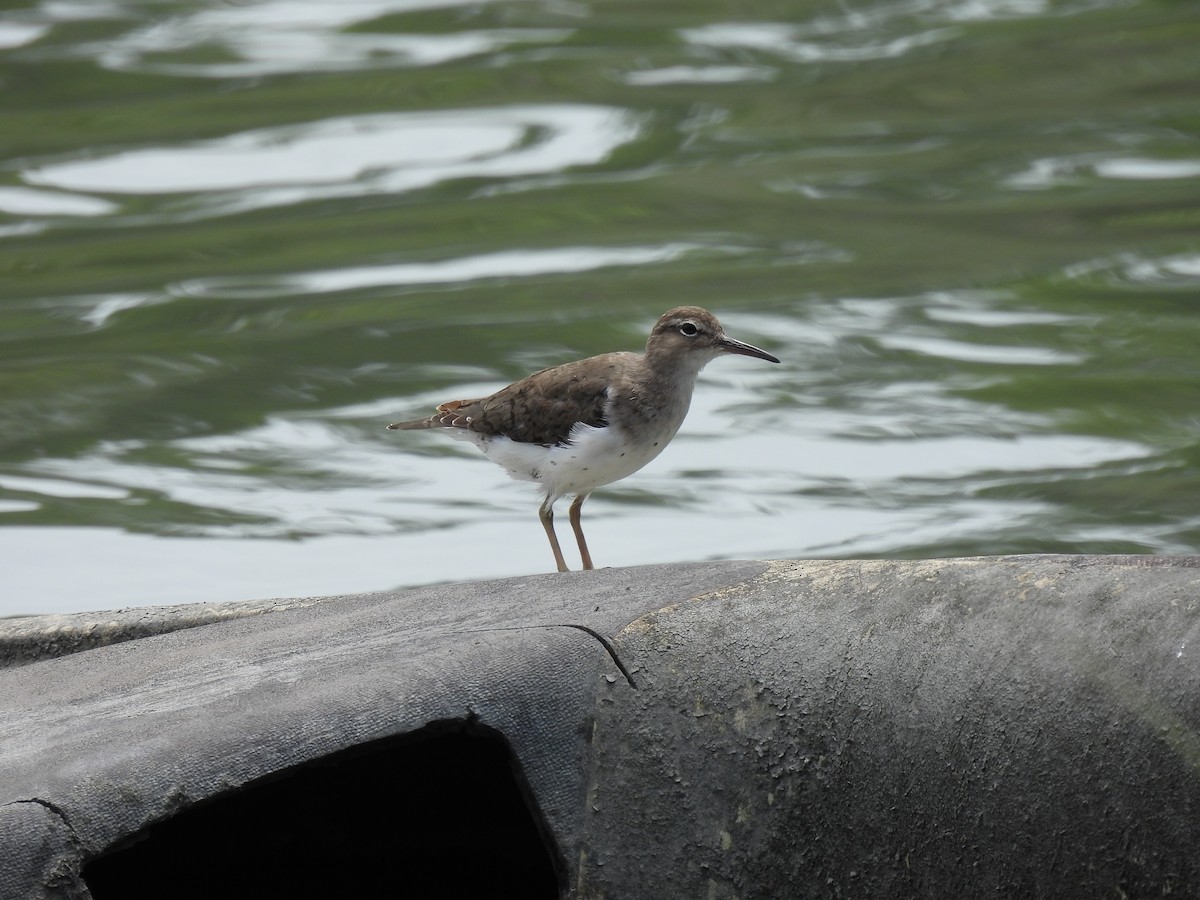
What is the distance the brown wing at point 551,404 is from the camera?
5.95m

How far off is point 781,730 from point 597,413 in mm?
2059

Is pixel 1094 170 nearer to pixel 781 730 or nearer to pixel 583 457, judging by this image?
pixel 583 457

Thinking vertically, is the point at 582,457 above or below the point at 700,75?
above

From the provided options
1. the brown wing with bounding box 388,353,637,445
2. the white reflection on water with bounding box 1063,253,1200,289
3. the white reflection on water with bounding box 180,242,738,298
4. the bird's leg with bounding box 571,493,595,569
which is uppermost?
the brown wing with bounding box 388,353,637,445

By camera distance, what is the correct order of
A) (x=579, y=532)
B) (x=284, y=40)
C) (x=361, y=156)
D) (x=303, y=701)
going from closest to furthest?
(x=303, y=701)
(x=579, y=532)
(x=361, y=156)
(x=284, y=40)

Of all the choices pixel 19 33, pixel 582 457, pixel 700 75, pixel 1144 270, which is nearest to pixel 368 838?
pixel 582 457

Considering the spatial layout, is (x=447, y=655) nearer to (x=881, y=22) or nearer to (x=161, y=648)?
(x=161, y=648)

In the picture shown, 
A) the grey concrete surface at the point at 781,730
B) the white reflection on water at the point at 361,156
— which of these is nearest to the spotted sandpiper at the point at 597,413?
the grey concrete surface at the point at 781,730

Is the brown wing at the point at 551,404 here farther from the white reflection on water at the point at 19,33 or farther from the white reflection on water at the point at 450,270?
the white reflection on water at the point at 19,33

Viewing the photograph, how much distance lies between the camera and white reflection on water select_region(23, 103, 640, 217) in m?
15.3

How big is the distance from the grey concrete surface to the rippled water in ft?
16.1

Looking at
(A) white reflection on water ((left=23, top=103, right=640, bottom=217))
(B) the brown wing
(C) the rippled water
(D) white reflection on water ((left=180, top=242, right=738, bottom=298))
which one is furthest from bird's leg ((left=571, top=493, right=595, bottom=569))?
(A) white reflection on water ((left=23, top=103, right=640, bottom=217))

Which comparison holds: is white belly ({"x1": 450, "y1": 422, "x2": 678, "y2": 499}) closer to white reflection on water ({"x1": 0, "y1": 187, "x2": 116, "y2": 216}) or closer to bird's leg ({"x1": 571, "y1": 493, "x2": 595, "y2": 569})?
bird's leg ({"x1": 571, "y1": 493, "x2": 595, "y2": 569})

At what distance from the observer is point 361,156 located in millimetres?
15883
